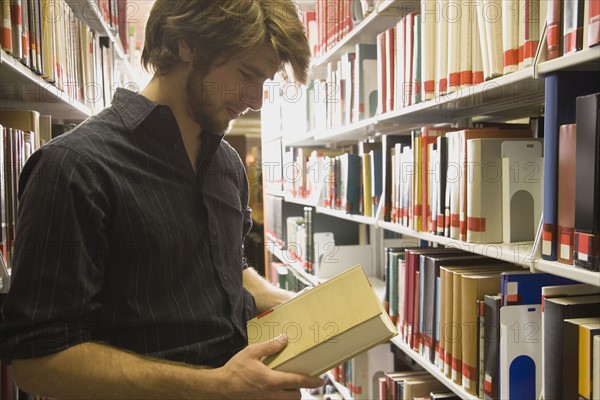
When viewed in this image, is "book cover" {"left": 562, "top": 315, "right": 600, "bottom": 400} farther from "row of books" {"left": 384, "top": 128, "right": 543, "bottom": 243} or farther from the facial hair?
the facial hair

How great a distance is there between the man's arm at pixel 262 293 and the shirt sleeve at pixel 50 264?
55cm

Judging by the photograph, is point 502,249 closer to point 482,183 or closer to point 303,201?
point 482,183

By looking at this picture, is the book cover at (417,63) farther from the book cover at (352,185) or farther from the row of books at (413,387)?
the row of books at (413,387)

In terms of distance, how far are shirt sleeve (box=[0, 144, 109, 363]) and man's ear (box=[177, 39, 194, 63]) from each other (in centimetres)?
34

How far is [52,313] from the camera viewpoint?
2.69 ft

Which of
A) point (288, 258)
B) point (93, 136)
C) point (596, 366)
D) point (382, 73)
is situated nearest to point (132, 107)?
point (93, 136)

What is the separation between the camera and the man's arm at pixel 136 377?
83 centimetres

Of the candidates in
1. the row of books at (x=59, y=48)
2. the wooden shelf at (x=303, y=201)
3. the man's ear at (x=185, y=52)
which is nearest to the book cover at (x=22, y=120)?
the row of books at (x=59, y=48)

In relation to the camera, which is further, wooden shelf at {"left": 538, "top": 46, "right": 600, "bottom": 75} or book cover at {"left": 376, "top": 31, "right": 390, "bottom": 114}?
book cover at {"left": 376, "top": 31, "right": 390, "bottom": 114}

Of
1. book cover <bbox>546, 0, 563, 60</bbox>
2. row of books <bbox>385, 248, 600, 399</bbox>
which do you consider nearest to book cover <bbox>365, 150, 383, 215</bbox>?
row of books <bbox>385, 248, 600, 399</bbox>

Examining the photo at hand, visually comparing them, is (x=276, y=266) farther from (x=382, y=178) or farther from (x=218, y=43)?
(x=218, y=43)

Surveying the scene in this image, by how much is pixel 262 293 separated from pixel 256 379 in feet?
1.59

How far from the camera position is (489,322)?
49.0 inches

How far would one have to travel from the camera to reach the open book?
3.08ft
